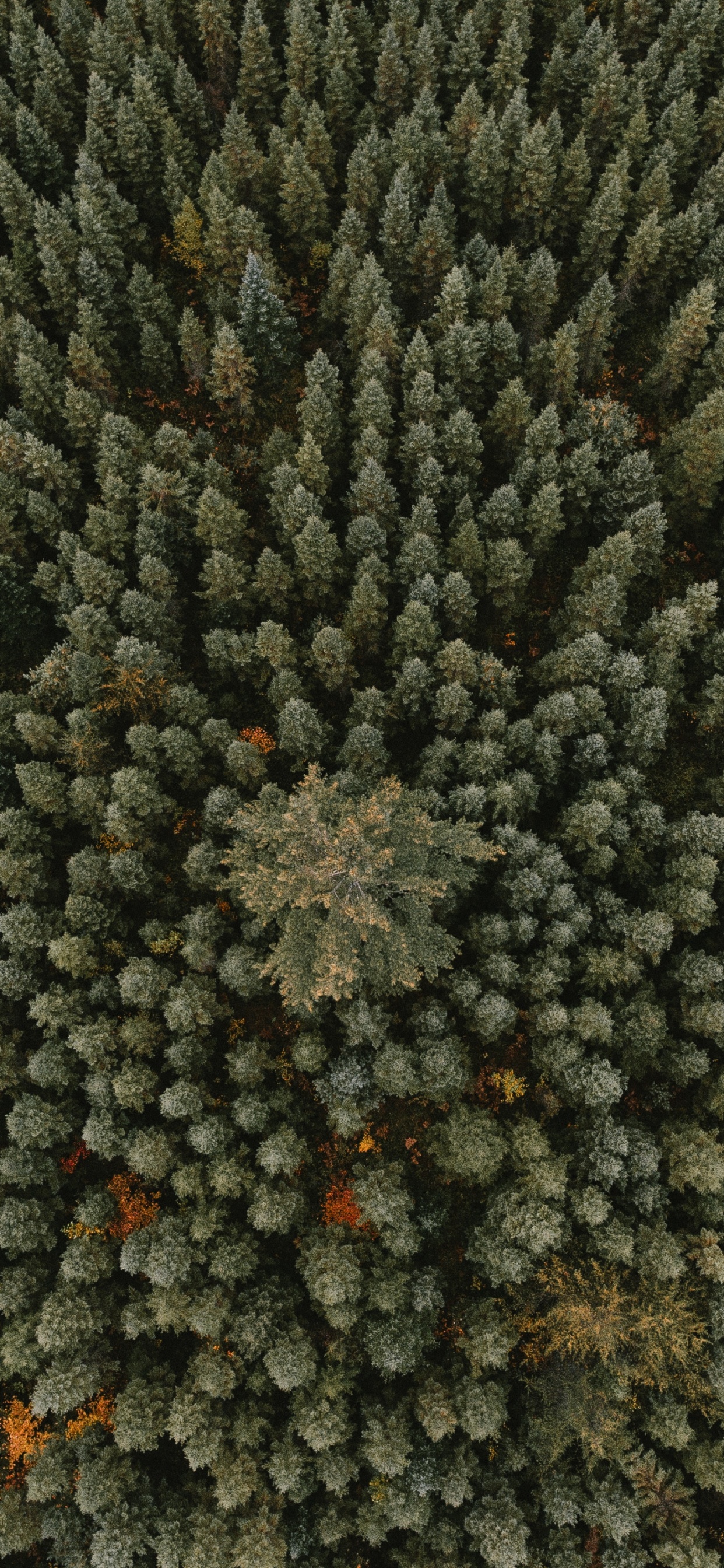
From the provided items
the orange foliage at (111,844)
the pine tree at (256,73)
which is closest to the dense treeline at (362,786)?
the orange foliage at (111,844)

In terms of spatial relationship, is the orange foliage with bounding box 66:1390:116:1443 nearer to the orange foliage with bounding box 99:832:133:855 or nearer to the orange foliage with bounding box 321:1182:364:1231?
the orange foliage with bounding box 321:1182:364:1231

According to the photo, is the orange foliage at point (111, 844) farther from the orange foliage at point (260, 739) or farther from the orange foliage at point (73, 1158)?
the orange foliage at point (73, 1158)

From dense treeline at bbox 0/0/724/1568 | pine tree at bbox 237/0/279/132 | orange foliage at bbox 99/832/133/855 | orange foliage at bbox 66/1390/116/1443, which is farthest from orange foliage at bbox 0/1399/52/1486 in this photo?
pine tree at bbox 237/0/279/132

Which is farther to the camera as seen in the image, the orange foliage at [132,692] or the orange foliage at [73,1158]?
the orange foliage at [132,692]

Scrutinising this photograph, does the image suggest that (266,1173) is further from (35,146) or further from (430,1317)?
(35,146)

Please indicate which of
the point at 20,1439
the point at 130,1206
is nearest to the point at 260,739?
the point at 130,1206

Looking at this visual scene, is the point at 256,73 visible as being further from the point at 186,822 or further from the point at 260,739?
the point at 186,822
